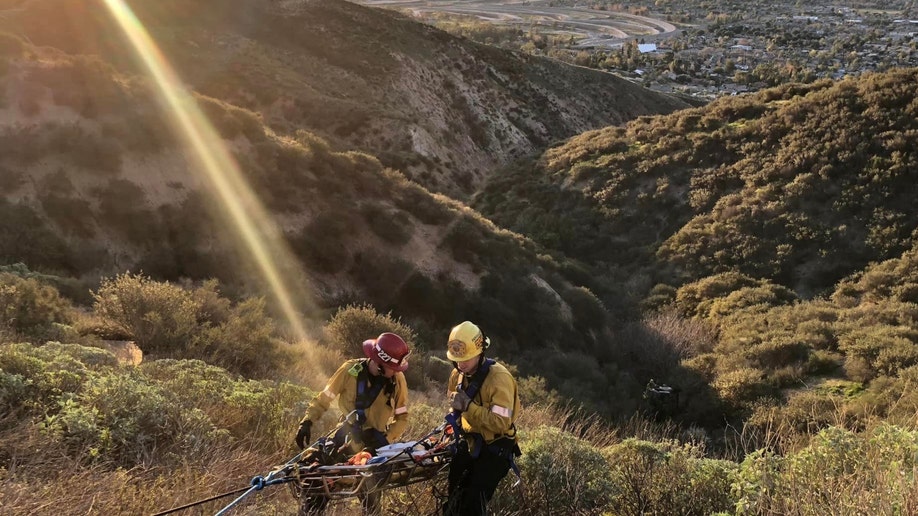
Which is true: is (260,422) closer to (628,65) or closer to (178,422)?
(178,422)

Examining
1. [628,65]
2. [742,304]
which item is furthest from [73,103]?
[628,65]

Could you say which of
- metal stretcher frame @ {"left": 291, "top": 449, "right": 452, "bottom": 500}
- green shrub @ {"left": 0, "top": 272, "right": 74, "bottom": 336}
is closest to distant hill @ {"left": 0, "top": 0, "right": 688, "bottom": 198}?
green shrub @ {"left": 0, "top": 272, "right": 74, "bottom": 336}

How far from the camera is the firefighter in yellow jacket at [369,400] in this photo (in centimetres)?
478

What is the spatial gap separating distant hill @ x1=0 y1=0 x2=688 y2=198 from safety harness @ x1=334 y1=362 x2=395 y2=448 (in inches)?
1125

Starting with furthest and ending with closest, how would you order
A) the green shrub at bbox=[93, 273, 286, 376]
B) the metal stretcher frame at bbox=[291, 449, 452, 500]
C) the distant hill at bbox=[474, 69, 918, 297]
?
the distant hill at bbox=[474, 69, 918, 297] → the green shrub at bbox=[93, 273, 286, 376] → the metal stretcher frame at bbox=[291, 449, 452, 500]

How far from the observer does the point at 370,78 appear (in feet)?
144

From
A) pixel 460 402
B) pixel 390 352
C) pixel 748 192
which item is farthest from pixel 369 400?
pixel 748 192

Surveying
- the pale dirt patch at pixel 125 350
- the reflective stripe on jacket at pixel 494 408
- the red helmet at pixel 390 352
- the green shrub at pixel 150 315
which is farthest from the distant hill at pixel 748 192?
the red helmet at pixel 390 352

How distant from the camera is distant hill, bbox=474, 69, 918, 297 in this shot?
834 inches

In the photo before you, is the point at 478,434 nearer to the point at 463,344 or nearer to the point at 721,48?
the point at 463,344

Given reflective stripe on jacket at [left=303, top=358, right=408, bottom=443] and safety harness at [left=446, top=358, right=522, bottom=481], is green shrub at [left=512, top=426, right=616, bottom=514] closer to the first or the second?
safety harness at [left=446, top=358, right=522, bottom=481]

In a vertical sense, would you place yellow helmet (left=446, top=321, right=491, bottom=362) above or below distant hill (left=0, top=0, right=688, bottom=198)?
above

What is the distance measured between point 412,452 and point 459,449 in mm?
423

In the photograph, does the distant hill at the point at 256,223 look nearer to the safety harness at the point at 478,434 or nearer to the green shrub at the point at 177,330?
the green shrub at the point at 177,330
